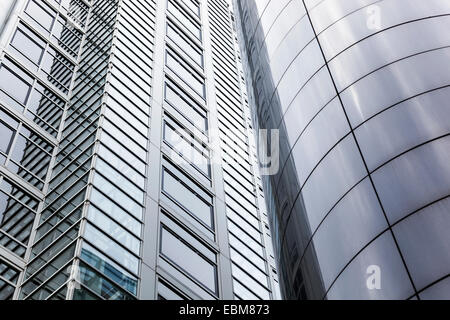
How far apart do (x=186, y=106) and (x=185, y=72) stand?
4141mm

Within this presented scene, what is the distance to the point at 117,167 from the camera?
23.8 m

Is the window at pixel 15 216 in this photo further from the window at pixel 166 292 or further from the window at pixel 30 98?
the window at pixel 166 292

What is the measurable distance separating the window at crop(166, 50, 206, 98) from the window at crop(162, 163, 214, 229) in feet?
31.8

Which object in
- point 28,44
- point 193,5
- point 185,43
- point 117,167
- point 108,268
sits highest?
point 193,5

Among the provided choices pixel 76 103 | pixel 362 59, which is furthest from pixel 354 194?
pixel 76 103

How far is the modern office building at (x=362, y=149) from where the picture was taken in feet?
46.0

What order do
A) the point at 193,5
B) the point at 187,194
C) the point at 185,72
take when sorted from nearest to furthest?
the point at 187,194
the point at 185,72
the point at 193,5

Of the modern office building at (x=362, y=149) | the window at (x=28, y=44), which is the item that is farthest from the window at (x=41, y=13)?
the modern office building at (x=362, y=149)

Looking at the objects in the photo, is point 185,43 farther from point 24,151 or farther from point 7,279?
point 7,279

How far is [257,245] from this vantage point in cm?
3188

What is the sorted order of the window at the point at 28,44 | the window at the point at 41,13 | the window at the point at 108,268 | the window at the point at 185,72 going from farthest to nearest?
the window at the point at 185,72 → the window at the point at 41,13 → the window at the point at 28,44 → the window at the point at 108,268

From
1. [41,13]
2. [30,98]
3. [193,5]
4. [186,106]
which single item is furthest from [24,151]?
[193,5]

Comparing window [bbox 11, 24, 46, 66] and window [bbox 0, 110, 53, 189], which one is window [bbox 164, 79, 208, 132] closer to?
window [bbox 11, 24, 46, 66]

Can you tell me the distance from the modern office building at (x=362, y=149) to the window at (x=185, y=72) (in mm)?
14487
